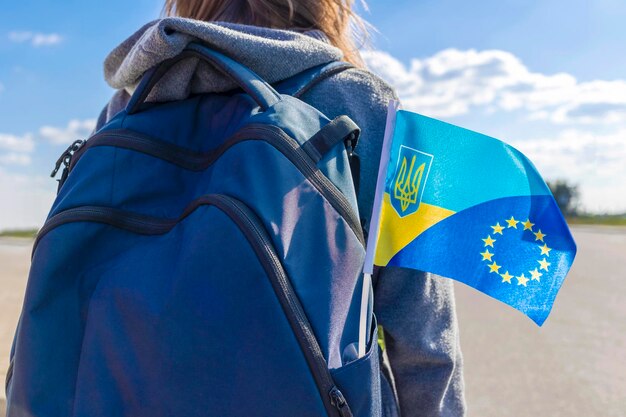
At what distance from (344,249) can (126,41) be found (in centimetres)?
71

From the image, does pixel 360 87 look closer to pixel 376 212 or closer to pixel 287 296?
pixel 376 212

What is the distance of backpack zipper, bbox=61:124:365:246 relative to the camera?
104 cm

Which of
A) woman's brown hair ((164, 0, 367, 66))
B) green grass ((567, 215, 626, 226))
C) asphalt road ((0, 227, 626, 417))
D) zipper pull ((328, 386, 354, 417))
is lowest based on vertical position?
asphalt road ((0, 227, 626, 417))

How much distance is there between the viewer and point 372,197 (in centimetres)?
128

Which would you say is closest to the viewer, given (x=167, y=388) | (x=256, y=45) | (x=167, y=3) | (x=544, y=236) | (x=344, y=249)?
(x=167, y=388)

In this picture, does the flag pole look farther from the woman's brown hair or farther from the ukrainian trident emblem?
the woman's brown hair

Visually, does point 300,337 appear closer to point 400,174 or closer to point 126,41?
point 400,174

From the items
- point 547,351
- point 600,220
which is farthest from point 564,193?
point 547,351

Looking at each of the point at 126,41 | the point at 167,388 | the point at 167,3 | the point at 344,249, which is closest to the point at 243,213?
the point at 344,249

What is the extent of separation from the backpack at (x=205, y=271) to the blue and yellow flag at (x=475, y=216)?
15 cm

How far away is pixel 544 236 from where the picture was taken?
49.7 inches

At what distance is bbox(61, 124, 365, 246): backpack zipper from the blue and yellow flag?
0.54ft

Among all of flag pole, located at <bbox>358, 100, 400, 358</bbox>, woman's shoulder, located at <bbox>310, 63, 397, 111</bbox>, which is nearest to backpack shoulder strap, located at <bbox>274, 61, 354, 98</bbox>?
woman's shoulder, located at <bbox>310, 63, 397, 111</bbox>

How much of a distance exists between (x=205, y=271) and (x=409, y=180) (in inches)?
18.8
